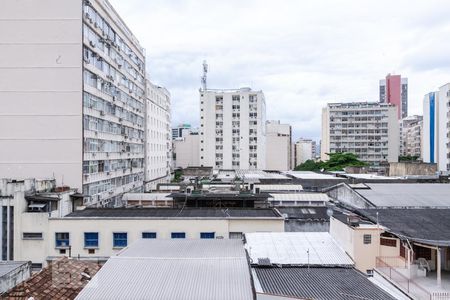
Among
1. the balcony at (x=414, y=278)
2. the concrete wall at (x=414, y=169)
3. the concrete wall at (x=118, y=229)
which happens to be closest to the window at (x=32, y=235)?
the concrete wall at (x=118, y=229)

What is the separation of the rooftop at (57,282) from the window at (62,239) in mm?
8636

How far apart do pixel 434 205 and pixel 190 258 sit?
2417 cm

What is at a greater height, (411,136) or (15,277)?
(411,136)

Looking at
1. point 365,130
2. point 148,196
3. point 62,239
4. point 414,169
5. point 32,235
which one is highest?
→ point 365,130

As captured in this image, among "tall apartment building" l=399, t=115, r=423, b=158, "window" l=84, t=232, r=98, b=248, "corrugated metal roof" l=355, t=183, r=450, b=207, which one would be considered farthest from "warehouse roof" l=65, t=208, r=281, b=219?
"tall apartment building" l=399, t=115, r=423, b=158

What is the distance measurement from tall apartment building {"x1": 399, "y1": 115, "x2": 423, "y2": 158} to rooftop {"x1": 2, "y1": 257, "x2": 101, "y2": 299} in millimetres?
134615

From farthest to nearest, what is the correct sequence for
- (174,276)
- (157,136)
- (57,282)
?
(157,136), (57,282), (174,276)

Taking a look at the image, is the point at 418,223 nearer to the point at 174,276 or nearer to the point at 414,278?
the point at 414,278

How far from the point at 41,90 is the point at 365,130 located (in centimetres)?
9470

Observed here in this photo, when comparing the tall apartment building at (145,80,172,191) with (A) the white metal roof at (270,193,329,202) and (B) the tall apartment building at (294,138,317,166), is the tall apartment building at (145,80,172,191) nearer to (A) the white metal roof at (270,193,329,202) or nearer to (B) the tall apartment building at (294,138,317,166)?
(A) the white metal roof at (270,193,329,202)

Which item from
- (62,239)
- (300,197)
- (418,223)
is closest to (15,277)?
(62,239)

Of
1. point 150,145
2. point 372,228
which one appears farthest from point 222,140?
point 372,228

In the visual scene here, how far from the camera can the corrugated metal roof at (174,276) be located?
9.09 metres

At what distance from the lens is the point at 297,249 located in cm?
1803
